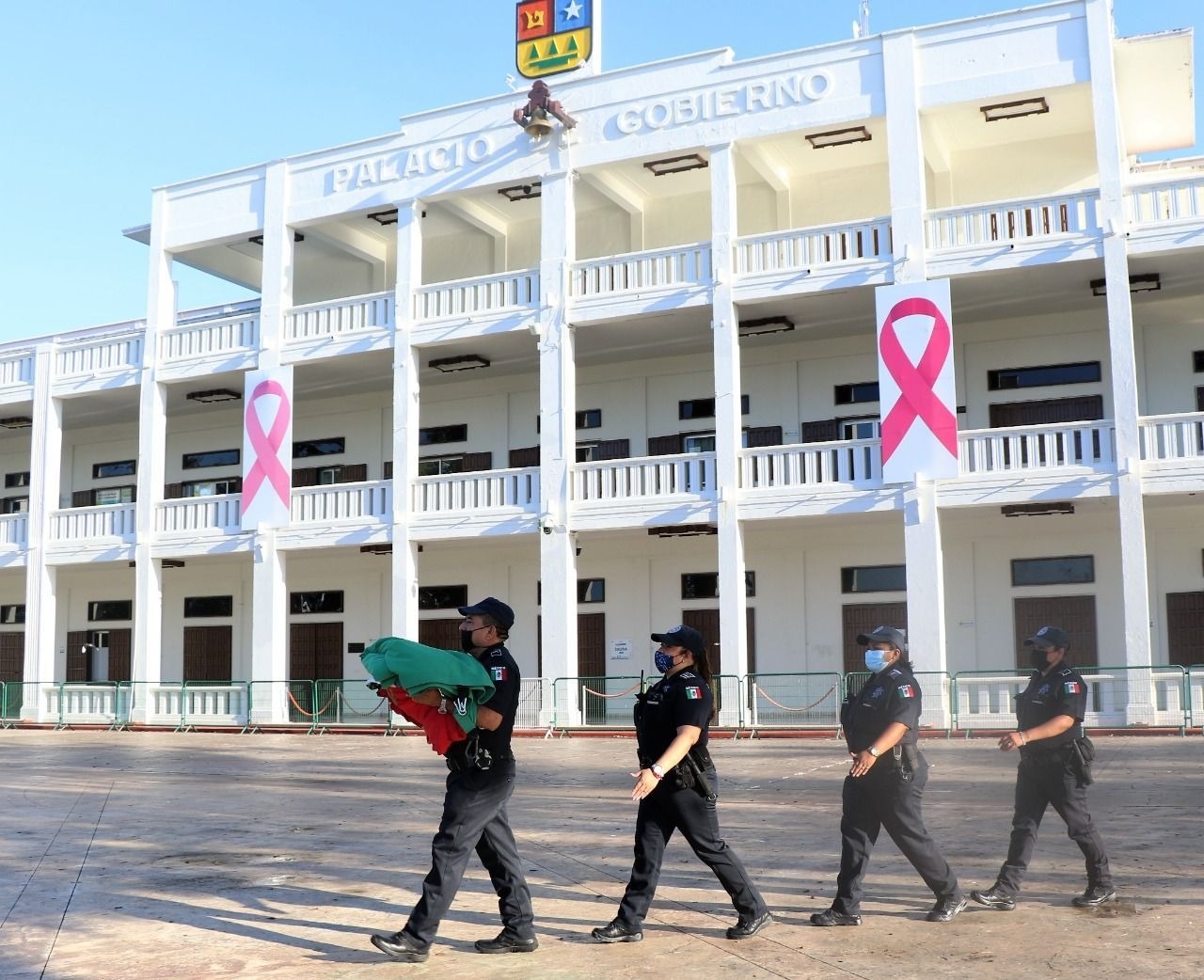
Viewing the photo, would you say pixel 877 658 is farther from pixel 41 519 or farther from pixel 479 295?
pixel 41 519

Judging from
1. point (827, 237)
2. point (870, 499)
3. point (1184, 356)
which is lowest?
point (870, 499)

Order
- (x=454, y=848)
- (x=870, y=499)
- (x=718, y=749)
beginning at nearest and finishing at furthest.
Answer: (x=454, y=848)
(x=718, y=749)
(x=870, y=499)

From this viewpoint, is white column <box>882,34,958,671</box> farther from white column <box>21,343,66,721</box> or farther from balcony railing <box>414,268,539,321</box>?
white column <box>21,343,66,721</box>

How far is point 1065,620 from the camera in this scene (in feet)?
80.1

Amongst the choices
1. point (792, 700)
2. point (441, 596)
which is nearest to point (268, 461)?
point (441, 596)

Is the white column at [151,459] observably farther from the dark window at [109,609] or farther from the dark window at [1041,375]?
the dark window at [1041,375]

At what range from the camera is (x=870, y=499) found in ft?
74.4

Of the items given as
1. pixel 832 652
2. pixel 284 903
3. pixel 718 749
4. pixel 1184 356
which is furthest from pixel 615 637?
pixel 284 903

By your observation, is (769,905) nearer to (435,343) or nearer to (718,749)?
(718,749)

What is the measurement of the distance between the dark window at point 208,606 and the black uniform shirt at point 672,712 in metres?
27.1

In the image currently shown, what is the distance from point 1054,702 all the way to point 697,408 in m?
20.0

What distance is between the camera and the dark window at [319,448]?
31.5m

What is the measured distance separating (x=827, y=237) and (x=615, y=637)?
9665 mm

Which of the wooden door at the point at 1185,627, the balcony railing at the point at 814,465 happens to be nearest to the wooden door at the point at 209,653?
the balcony railing at the point at 814,465
